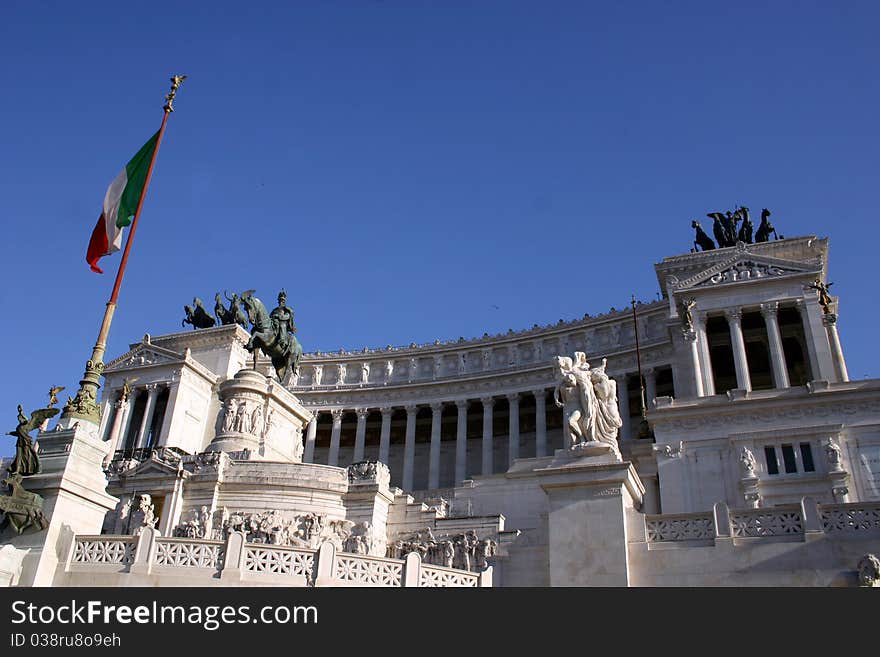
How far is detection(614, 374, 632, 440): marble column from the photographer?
62031mm

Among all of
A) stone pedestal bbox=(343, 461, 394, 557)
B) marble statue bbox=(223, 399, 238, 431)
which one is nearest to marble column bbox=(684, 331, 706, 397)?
stone pedestal bbox=(343, 461, 394, 557)

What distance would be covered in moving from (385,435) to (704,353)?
107 feet

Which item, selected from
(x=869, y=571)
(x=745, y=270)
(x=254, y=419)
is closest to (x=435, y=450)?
(x=745, y=270)

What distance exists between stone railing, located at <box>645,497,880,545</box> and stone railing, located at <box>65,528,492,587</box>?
16.1 feet

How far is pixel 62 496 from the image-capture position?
676 inches

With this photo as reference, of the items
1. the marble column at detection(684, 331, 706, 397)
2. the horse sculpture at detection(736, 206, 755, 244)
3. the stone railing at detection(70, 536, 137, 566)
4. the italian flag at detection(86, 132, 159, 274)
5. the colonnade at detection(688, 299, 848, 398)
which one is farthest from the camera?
the horse sculpture at detection(736, 206, 755, 244)

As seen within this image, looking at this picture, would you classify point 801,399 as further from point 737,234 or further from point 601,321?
point 601,321

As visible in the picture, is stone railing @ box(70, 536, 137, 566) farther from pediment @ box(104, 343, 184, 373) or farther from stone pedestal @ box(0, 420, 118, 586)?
pediment @ box(104, 343, 184, 373)

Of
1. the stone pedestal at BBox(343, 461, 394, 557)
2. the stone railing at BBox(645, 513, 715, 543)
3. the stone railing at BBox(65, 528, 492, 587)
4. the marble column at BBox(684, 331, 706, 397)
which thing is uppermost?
the marble column at BBox(684, 331, 706, 397)

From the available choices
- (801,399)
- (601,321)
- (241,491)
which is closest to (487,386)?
(601,321)

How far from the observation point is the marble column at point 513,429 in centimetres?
6656

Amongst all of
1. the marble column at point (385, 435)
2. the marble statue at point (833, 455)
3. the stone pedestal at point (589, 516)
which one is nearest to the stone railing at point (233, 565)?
the stone pedestal at point (589, 516)

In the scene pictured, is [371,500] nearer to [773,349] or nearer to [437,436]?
[773,349]
